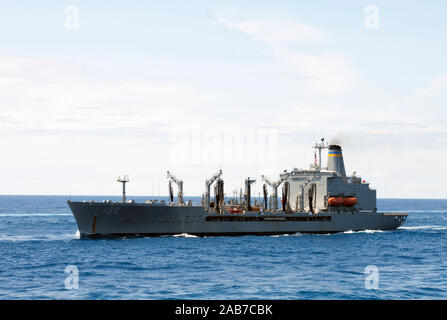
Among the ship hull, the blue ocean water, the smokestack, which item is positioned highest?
the smokestack

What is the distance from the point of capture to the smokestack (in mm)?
71000

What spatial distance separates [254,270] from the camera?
3631cm

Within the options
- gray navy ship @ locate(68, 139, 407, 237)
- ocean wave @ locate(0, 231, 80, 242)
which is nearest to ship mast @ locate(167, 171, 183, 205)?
gray navy ship @ locate(68, 139, 407, 237)

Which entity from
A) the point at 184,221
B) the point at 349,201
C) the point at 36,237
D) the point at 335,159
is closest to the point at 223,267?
the point at 184,221

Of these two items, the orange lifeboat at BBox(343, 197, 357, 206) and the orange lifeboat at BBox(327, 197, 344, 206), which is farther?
the orange lifeboat at BBox(343, 197, 357, 206)

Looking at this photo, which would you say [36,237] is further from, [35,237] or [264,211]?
[264,211]

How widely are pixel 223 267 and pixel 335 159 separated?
37568mm

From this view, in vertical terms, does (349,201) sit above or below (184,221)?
above

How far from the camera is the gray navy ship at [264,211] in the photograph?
181ft

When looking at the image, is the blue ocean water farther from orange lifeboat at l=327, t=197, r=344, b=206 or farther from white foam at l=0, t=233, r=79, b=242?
orange lifeboat at l=327, t=197, r=344, b=206

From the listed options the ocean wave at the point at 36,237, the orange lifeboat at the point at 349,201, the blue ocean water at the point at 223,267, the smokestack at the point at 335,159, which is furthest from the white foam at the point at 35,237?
the smokestack at the point at 335,159

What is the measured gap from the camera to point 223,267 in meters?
37.7
